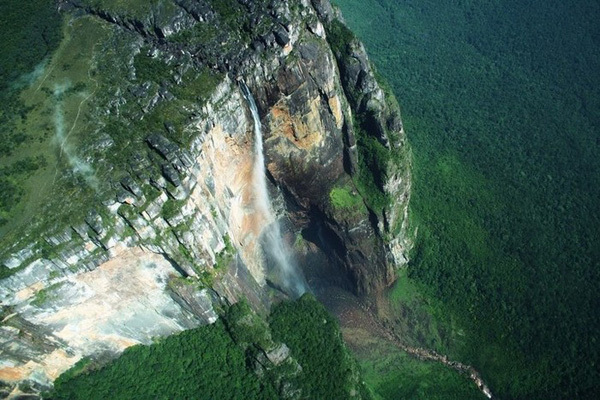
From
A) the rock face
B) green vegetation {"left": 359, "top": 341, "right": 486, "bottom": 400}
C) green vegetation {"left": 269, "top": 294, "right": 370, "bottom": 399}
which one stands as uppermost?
the rock face

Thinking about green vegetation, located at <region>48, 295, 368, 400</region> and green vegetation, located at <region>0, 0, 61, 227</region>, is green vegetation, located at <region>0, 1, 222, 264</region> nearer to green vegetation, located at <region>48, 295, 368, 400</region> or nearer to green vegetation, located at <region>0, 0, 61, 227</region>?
green vegetation, located at <region>0, 0, 61, 227</region>

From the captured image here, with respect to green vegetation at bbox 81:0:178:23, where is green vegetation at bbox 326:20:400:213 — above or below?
below

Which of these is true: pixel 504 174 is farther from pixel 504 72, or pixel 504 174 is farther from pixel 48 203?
pixel 48 203

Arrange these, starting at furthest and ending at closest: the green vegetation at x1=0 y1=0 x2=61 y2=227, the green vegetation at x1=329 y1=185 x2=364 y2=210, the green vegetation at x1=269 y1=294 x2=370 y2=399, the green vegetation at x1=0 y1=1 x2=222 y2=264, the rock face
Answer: the green vegetation at x1=329 y1=185 x2=364 y2=210
the green vegetation at x1=269 y1=294 x2=370 y2=399
the green vegetation at x1=0 y1=0 x2=61 y2=227
the rock face
the green vegetation at x1=0 y1=1 x2=222 y2=264

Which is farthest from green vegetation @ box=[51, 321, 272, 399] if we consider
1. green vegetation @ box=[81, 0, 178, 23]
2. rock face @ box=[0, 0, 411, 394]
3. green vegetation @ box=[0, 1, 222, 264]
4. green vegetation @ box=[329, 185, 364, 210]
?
green vegetation @ box=[81, 0, 178, 23]

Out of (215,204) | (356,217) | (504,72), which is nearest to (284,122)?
(215,204)

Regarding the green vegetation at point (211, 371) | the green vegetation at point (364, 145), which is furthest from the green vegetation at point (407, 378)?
the green vegetation at point (364, 145)

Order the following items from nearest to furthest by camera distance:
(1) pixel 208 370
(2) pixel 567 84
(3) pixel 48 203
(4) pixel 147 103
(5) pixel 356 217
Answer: (3) pixel 48 203, (4) pixel 147 103, (1) pixel 208 370, (5) pixel 356 217, (2) pixel 567 84
